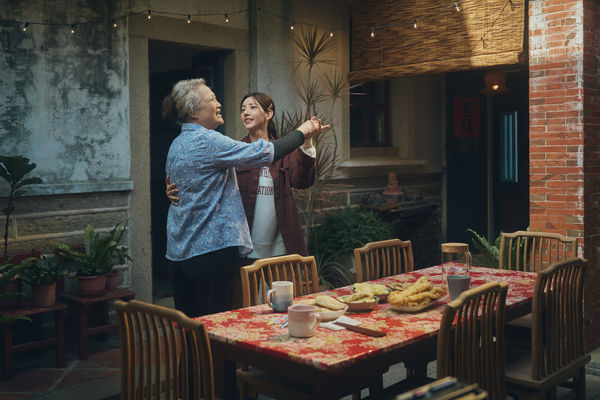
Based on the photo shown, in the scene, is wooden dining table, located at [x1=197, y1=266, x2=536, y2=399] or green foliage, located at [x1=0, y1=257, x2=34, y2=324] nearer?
wooden dining table, located at [x1=197, y1=266, x2=536, y2=399]

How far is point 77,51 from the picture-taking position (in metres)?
5.14

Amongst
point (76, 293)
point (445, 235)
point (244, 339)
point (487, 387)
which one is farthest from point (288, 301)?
point (445, 235)

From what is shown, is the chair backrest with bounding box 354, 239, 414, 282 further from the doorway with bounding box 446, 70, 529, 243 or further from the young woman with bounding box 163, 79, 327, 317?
the doorway with bounding box 446, 70, 529, 243

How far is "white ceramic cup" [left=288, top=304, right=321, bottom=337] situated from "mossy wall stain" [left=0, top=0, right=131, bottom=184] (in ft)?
9.99

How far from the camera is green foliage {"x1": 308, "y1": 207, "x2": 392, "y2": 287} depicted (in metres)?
6.71

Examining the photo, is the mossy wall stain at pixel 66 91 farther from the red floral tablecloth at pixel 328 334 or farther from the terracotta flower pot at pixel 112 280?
the red floral tablecloth at pixel 328 334

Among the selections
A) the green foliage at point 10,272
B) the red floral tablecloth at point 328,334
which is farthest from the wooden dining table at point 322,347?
the green foliage at point 10,272

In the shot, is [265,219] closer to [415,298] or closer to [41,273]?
[415,298]

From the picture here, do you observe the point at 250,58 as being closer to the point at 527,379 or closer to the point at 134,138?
the point at 134,138

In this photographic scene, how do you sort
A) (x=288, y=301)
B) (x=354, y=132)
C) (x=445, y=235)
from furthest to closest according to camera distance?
1. (x=445, y=235)
2. (x=354, y=132)
3. (x=288, y=301)

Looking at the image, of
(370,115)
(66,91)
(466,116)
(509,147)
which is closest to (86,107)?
(66,91)

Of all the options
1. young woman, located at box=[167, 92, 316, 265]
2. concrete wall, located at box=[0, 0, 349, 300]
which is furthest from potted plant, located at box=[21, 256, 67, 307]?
young woman, located at box=[167, 92, 316, 265]

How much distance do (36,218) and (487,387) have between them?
3465 mm

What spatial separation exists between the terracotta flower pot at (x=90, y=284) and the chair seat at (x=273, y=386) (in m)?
2.15
